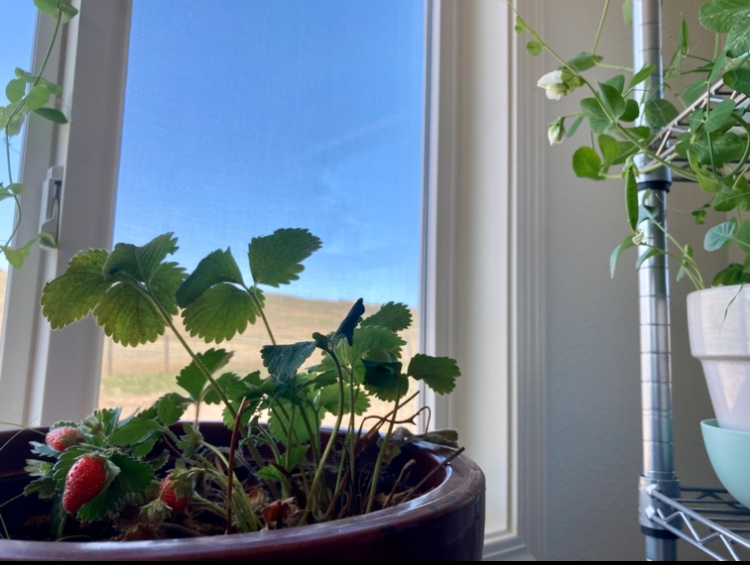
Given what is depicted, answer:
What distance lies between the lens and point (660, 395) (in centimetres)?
62

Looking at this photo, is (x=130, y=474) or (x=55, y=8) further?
(x=55, y=8)

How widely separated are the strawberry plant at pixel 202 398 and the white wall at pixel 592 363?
1.62 ft

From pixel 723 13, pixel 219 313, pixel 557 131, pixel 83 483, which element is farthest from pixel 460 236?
pixel 83 483

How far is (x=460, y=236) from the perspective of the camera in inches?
37.4

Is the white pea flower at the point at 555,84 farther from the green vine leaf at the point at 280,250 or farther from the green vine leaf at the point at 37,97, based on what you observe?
the green vine leaf at the point at 37,97

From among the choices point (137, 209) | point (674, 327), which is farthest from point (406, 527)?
point (674, 327)

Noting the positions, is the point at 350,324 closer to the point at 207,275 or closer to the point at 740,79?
the point at 207,275

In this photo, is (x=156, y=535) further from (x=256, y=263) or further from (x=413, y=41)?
(x=413, y=41)

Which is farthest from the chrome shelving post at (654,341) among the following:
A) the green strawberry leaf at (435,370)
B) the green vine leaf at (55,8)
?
the green vine leaf at (55,8)

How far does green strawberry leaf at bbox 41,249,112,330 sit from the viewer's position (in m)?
0.37

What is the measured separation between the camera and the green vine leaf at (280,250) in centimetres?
39

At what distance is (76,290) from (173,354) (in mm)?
350

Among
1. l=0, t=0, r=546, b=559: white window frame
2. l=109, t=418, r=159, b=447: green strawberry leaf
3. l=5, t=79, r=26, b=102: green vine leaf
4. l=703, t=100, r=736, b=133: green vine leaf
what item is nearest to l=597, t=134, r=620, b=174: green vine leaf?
l=703, t=100, r=736, b=133: green vine leaf

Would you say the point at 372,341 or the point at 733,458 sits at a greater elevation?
the point at 372,341
